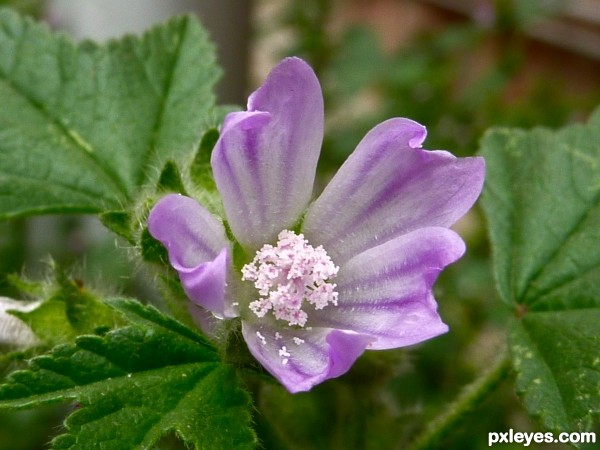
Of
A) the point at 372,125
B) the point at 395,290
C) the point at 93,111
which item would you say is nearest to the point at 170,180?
the point at 395,290

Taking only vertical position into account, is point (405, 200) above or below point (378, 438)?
above

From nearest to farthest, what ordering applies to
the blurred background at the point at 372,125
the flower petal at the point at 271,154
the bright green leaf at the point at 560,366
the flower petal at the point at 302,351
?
the flower petal at the point at 302,351 < the flower petal at the point at 271,154 < the bright green leaf at the point at 560,366 < the blurred background at the point at 372,125

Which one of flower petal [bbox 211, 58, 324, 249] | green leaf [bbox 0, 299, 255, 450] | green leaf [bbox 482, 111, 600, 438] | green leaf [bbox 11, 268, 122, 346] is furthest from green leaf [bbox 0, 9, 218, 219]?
green leaf [bbox 482, 111, 600, 438]

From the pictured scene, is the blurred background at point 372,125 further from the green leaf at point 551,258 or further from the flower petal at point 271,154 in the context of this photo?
the flower petal at point 271,154

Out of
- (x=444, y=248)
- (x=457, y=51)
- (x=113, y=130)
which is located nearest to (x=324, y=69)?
(x=457, y=51)

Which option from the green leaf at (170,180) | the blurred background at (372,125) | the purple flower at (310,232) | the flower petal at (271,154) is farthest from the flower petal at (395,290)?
the blurred background at (372,125)

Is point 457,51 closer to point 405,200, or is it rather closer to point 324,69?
point 324,69
